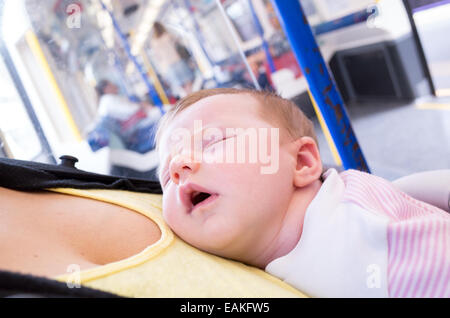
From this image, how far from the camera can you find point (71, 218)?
52 cm

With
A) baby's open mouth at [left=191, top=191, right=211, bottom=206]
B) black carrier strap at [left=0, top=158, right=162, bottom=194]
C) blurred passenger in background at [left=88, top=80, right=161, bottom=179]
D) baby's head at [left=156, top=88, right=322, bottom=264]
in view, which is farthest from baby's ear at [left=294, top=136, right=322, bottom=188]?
blurred passenger in background at [left=88, top=80, right=161, bottom=179]

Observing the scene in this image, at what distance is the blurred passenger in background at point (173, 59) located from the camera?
4934 mm

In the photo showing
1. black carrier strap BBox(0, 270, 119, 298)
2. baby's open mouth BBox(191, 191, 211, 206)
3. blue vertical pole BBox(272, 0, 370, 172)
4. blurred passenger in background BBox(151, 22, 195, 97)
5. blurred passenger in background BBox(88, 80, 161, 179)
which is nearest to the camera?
black carrier strap BBox(0, 270, 119, 298)

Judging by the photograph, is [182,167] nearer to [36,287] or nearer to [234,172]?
[234,172]

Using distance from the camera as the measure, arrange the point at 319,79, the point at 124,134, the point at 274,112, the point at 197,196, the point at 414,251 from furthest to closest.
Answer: the point at 124,134
the point at 319,79
the point at 274,112
the point at 197,196
the point at 414,251

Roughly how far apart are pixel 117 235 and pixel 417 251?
0.40m

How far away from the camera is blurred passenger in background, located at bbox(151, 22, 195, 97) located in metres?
4.93

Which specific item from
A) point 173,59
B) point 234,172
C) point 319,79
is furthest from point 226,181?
point 173,59

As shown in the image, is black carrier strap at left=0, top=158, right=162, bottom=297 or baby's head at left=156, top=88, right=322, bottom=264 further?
baby's head at left=156, top=88, right=322, bottom=264

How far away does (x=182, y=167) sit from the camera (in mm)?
518

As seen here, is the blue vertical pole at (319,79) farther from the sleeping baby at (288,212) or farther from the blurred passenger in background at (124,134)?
the blurred passenger in background at (124,134)

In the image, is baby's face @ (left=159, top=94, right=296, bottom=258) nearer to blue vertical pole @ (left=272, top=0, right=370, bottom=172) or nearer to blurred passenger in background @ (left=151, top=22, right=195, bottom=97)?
blue vertical pole @ (left=272, top=0, right=370, bottom=172)

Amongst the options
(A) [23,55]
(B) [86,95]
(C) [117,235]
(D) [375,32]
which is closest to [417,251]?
(C) [117,235]

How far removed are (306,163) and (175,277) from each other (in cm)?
34
